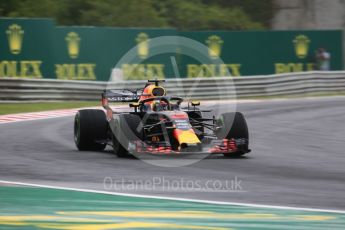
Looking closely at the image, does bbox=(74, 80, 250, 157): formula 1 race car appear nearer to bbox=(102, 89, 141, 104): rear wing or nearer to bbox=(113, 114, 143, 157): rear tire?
bbox=(113, 114, 143, 157): rear tire

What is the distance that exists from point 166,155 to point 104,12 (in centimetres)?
2623

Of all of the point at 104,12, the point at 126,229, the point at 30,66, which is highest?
the point at 104,12

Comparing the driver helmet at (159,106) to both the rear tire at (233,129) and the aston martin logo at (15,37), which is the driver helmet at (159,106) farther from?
the aston martin logo at (15,37)

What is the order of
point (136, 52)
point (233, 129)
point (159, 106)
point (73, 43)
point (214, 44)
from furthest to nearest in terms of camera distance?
1. point (214, 44)
2. point (136, 52)
3. point (73, 43)
4. point (159, 106)
5. point (233, 129)

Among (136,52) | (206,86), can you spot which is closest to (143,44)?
(136,52)

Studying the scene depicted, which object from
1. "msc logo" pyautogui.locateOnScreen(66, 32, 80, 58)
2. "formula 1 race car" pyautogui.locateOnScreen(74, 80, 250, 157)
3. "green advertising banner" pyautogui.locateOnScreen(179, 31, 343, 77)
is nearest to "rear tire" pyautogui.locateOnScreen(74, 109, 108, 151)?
"formula 1 race car" pyautogui.locateOnScreen(74, 80, 250, 157)

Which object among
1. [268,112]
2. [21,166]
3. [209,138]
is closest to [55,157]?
[21,166]

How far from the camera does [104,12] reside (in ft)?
125

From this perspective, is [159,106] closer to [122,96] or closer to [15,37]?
[122,96]

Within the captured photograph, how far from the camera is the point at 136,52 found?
27.2 metres

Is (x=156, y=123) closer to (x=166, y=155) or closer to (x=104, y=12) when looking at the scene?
(x=166, y=155)

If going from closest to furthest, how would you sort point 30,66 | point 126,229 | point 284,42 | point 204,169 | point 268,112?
point 126,229, point 204,169, point 268,112, point 30,66, point 284,42

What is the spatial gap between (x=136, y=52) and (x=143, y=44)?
1.12ft

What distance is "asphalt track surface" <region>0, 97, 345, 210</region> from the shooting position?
30.1 ft
